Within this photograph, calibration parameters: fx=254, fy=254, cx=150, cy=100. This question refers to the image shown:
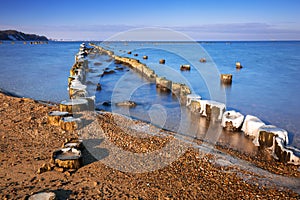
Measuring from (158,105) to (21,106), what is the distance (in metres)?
4.47

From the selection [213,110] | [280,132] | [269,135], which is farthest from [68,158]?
[213,110]

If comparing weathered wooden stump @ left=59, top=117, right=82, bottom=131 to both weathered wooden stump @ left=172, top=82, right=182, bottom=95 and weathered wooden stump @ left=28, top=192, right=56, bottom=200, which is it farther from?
weathered wooden stump @ left=172, top=82, right=182, bottom=95

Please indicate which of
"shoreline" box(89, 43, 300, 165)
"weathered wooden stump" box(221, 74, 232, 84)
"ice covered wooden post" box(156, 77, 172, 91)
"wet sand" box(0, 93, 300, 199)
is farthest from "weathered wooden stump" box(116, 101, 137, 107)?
"weathered wooden stump" box(221, 74, 232, 84)

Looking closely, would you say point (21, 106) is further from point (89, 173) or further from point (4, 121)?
point (89, 173)

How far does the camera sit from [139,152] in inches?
184

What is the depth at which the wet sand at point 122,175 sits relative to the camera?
3.42 meters

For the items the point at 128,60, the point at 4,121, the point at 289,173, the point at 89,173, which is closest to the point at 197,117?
the point at 289,173

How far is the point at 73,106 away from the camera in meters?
6.38

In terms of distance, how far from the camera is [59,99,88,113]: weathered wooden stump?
6.34 meters

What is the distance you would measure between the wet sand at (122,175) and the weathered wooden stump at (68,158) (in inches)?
4.9

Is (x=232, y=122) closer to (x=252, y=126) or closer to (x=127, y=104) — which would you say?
(x=252, y=126)

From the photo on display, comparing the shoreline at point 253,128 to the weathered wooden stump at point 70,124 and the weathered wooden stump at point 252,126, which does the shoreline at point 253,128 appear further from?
the weathered wooden stump at point 70,124

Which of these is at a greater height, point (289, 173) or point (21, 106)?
point (21, 106)

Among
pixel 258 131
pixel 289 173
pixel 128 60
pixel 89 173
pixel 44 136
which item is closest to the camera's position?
pixel 89 173
